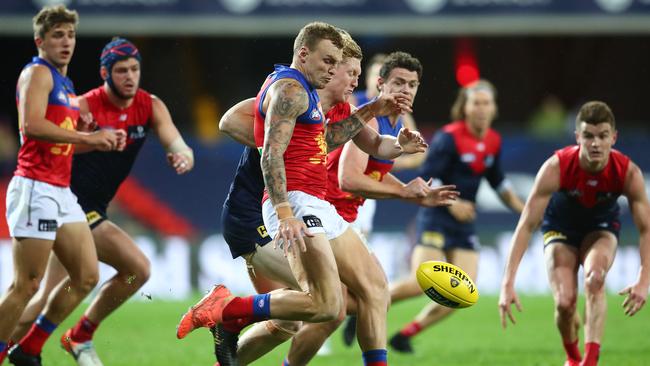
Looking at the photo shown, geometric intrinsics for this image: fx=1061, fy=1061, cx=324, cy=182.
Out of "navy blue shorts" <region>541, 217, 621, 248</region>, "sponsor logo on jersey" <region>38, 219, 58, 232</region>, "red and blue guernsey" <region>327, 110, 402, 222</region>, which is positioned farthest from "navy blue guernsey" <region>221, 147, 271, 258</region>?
"navy blue shorts" <region>541, 217, 621, 248</region>

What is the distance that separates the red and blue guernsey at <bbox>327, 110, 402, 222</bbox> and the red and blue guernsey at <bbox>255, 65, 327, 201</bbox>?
134 cm

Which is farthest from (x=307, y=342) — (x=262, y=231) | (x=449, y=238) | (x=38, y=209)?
(x=449, y=238)

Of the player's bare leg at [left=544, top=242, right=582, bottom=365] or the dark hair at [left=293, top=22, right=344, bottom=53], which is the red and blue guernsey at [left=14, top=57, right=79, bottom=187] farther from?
the player's bare leg at [left=544, top=242, right=582, bottom=365]

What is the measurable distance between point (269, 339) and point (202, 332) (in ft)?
16.4

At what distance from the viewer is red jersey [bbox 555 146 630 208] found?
26.6 feet

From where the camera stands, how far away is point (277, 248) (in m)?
6.79

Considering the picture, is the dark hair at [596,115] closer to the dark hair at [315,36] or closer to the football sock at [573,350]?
the football sock at [573,350]

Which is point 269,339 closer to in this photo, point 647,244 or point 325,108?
point 325,108

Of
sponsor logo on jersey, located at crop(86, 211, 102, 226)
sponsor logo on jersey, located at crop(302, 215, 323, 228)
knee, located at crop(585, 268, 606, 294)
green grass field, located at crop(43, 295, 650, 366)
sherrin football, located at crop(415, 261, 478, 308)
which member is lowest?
green grass field, located at crop(43, 295, 650, 366)

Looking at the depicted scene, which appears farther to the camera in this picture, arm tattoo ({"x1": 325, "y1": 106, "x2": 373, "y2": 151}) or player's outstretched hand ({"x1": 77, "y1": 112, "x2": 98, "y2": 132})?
player's outstretched hand ({"x1": 77, "y1": 112, "x2": 98, "y2": 132})

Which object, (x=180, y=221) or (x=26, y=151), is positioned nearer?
(x=26, y=151)

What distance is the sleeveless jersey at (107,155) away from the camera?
8.66 metres

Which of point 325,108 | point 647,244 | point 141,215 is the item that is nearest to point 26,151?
point 325,108

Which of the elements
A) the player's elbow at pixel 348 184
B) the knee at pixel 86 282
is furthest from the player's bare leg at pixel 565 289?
the knee at pixel 86 282
